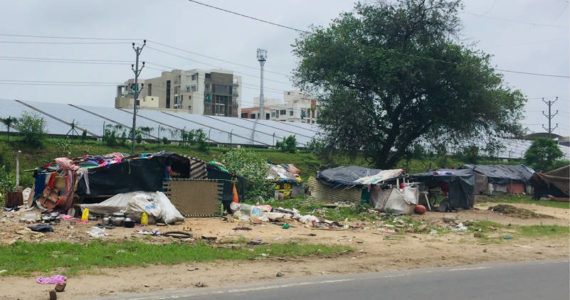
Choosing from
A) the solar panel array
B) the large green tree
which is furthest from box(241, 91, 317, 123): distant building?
the large green tree

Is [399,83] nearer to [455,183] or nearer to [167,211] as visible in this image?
[455,183]

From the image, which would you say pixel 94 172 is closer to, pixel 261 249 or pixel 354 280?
pixel 261 249

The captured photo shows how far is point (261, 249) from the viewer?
11789 millimetres

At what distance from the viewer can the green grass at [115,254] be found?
8953 mm

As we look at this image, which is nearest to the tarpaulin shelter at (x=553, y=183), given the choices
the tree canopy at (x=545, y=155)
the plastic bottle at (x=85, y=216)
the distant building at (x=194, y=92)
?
the tree canopy at (x=545, y=155)

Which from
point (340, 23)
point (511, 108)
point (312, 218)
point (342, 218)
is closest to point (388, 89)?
point (340, 23)

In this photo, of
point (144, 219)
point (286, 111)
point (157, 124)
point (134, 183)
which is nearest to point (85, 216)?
point (144, 219)

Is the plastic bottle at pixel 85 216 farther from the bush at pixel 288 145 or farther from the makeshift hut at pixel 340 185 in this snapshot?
the bush at pixel 288 145

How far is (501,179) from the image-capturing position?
39500 millimetres

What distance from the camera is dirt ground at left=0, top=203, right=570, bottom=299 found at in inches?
313

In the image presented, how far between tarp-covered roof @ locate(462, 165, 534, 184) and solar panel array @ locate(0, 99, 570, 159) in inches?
57.4

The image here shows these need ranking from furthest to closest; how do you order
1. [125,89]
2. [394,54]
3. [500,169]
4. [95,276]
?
[125,89] < [500,169] < [394,54] < [95,276]

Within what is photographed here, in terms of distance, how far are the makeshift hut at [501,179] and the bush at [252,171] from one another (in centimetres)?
1792

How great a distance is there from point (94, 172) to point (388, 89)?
64.6ft
